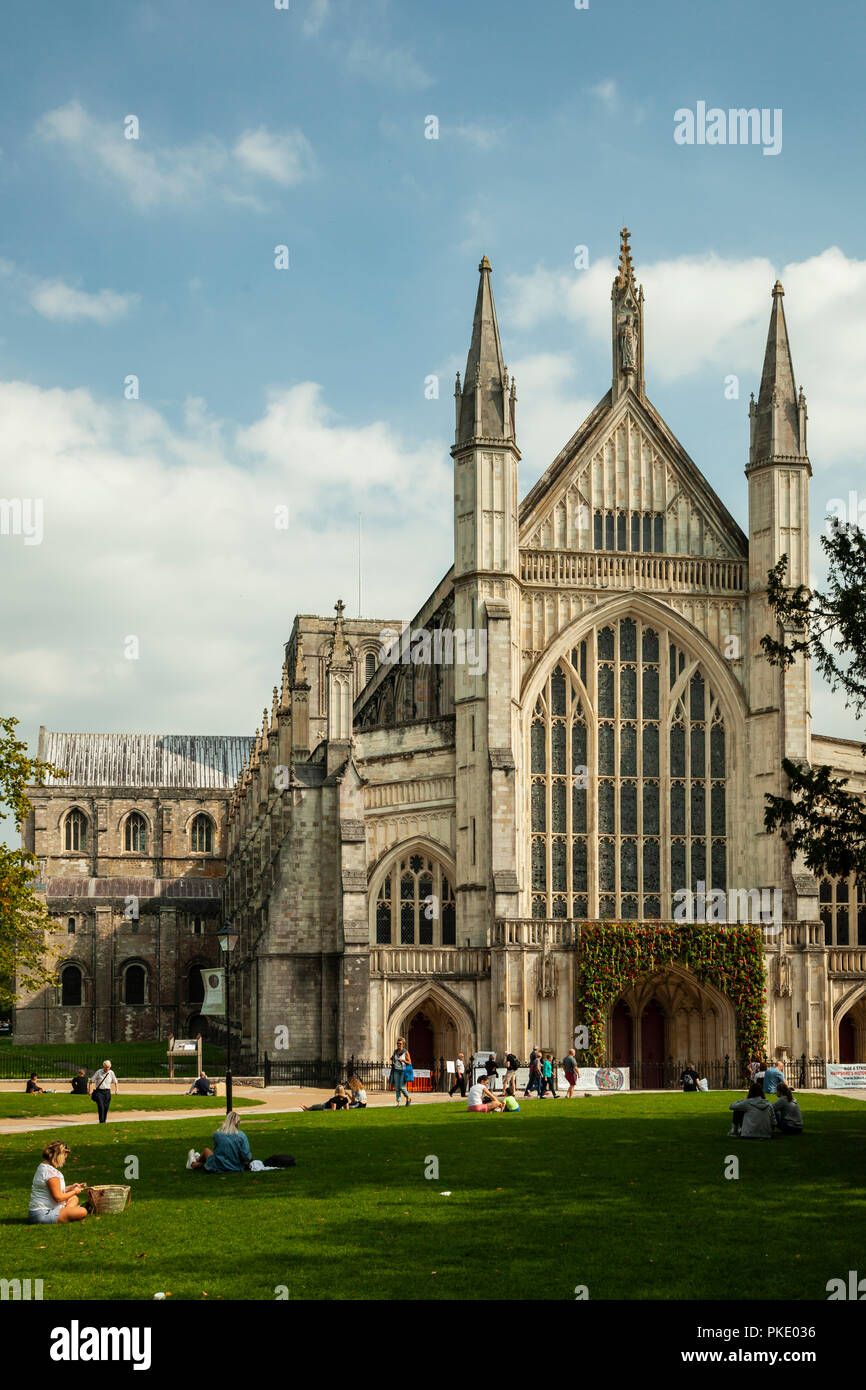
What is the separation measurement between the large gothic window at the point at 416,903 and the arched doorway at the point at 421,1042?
253 centimetres

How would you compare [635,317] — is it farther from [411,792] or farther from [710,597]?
[411,792]

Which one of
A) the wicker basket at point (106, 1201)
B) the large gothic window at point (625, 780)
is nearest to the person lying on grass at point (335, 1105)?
the large gothic window at point (625, 780)

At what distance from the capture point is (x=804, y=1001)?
1855 inches

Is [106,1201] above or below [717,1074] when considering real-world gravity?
above

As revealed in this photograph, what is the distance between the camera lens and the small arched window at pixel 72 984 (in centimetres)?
7825

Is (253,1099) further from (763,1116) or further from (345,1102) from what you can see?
(763,1116)

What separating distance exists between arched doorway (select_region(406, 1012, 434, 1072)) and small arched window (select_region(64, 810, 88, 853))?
48.4 meters

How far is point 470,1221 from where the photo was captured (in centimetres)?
1662

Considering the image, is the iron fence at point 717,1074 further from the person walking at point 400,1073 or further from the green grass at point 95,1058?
the green grass at point 95,1058

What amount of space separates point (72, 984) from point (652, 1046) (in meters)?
39.5

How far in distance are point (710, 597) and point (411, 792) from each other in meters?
11.9

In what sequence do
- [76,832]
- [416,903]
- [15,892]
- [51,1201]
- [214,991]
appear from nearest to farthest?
A: [51,1201] → [15,892] → [416,903] → [214,991] → [76,832]

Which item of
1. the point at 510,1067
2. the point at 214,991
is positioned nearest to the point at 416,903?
the point at 510,1067
